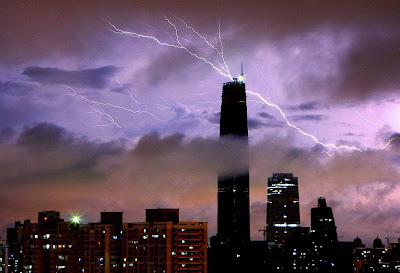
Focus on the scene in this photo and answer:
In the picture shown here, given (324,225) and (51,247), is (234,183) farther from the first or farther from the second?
(51,247)

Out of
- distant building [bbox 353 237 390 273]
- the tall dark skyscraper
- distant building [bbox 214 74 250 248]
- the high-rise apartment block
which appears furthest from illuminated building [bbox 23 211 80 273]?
the tall dark skyscraper

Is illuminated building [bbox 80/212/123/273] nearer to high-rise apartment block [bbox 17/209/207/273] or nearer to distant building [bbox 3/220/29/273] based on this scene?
high-rise apartment block [bbox 17/209/207/273]

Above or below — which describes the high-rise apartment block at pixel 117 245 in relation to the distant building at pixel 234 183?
below

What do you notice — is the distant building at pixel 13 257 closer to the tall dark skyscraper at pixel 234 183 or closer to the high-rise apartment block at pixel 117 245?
the high-rise apartment block at pixel 117 245

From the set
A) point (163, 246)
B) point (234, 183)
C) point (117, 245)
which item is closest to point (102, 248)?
point (117, 245)

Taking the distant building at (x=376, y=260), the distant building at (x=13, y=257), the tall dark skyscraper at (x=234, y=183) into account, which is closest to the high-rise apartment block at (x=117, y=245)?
the distant building at (x=13, y=257)

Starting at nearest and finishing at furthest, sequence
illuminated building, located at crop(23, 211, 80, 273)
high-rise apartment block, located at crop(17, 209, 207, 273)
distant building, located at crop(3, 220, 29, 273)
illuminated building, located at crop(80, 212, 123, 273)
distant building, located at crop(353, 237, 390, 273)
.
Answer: high-rise apartment block, located at crop(17, 209, 207, 273), illuminated building, located at crop(80, 212, 123, 273), illuminated building, located at crop(23, 211, 80, 273), distant building, located at crop(3, 220, 29, 273), distant building, located at crop(353, 237, 390, 273)

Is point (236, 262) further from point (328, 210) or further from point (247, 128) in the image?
point (247, 128)
